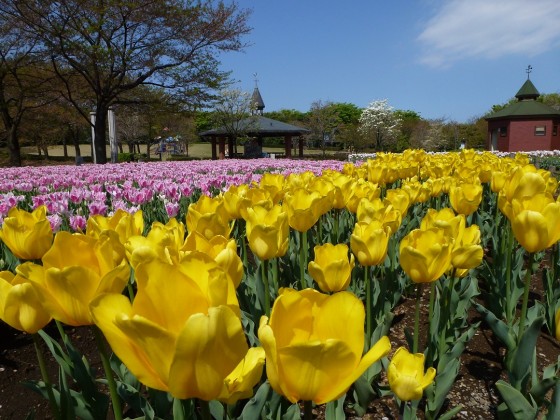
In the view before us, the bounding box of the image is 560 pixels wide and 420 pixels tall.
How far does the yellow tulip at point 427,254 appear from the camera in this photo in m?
Result: 1.62

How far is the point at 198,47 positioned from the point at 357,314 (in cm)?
2410

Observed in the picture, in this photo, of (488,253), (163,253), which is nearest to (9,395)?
(163,253)

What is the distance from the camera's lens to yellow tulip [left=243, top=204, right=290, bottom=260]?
1.71m

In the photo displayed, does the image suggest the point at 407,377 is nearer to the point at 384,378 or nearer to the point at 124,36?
the point at 384,378

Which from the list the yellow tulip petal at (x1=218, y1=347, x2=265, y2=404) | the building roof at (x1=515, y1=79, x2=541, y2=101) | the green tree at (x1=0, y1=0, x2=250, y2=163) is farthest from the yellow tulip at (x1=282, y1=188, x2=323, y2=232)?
the building roof at (x1=515, y1=79, x2=541, y2=101)

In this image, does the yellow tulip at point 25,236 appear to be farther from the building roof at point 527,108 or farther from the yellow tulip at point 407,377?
the building roof at point 527,108

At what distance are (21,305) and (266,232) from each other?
2.83 ft

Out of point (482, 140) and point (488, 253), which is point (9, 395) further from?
point (482, 140)

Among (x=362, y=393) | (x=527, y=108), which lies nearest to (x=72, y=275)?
(x=362, y=393)

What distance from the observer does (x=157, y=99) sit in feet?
83.0

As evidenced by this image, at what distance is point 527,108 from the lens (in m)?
42.7

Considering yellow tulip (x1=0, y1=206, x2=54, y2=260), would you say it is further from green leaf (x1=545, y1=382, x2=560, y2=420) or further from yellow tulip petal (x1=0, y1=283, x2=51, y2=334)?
green leaf (x1=545, y1=382, x2=560, y2=420)

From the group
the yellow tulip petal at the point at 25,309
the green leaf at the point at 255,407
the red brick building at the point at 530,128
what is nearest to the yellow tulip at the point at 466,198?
the green leaf at the point at 255,407

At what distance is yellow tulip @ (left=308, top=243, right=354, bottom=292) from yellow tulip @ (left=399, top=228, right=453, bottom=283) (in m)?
0.23
